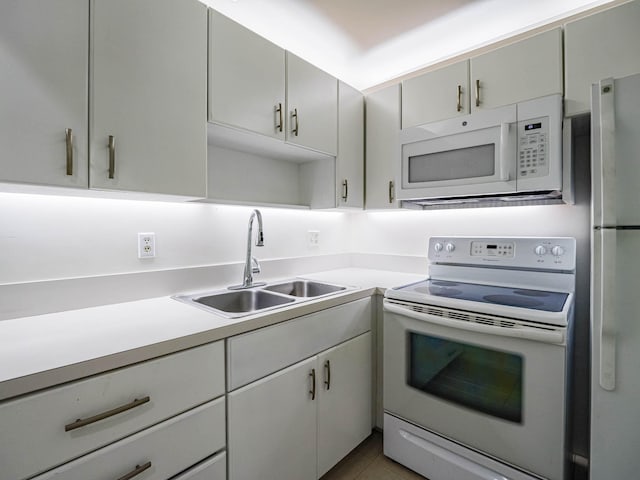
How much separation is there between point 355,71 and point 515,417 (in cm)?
241

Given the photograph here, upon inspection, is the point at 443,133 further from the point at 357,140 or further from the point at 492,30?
the point at 492,30

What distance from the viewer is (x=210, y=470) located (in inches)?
41.2

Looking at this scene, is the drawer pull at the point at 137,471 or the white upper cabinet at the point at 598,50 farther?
the white upper cabinet at the point at 598,50

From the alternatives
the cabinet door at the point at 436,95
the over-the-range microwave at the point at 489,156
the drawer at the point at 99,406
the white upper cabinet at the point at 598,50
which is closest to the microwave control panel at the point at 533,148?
the over-the-range microwave at the point at 489,156

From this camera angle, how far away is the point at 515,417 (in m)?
1.28

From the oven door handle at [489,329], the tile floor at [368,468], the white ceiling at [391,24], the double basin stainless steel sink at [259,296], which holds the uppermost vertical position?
the white ceiling at [391,24]

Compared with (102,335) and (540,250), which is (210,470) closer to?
(102,335)

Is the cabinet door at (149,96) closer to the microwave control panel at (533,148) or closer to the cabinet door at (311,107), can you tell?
the cabinet door at (311,107)

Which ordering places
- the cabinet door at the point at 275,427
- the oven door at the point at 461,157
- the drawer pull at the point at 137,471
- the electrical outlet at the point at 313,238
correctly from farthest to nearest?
the electrical outlet at the point at 313,238 < the oven door at the point at 461,157 < the cabinet door at the point at 275,427 < the drawer pull at the point at 137,471

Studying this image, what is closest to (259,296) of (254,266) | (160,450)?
(254,266)

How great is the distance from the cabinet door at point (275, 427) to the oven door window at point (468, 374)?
0.52 metres

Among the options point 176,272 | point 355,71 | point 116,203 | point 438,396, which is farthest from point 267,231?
point 355,71

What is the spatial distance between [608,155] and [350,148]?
130cm

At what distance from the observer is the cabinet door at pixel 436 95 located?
1.71 meters
